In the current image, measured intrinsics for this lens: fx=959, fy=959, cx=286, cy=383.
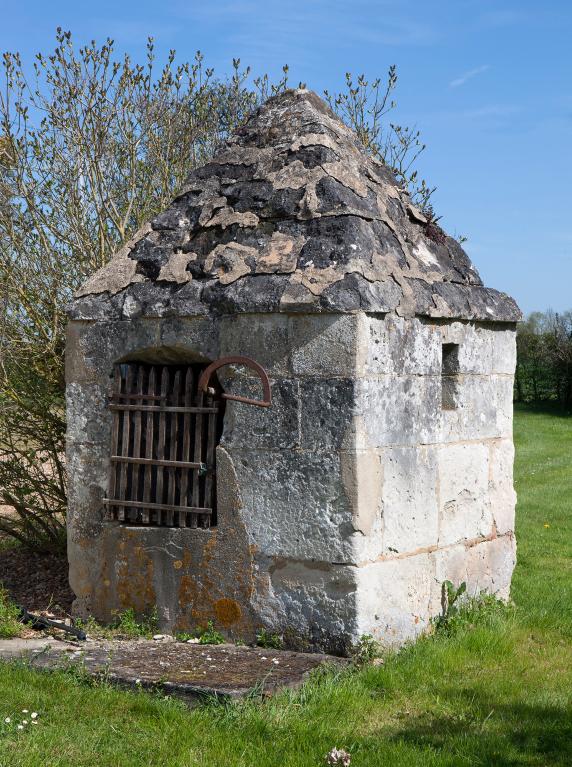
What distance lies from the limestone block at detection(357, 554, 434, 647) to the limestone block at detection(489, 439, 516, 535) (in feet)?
3.08

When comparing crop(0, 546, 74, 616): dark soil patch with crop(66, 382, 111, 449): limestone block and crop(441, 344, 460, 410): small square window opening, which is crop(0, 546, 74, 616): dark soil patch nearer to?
crop(66, 382, 111, 449): limestone block

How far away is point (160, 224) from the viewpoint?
5.95 metres

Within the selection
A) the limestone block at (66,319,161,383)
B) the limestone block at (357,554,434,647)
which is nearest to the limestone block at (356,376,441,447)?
the limestone block at (357,554,434,647)

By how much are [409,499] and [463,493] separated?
27.2 inches

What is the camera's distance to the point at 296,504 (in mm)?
5125

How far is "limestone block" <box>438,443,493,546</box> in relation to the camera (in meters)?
5.75

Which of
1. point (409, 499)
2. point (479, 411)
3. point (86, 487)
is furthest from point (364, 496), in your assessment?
point (86, 487)

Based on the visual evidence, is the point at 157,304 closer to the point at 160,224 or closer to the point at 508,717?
the point at 160,224

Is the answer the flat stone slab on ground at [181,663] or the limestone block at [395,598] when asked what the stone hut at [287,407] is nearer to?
the limestone block at [395,598]

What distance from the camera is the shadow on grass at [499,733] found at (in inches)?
157

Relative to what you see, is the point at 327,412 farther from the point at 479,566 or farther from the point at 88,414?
the point at 479,566

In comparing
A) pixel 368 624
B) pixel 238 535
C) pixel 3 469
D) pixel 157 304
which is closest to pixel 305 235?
pixel 157 304

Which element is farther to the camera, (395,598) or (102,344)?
(102,344)

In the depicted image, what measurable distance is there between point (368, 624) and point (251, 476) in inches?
39.4
